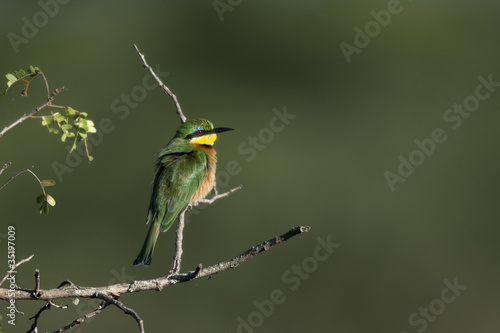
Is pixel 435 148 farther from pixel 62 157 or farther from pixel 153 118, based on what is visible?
pixel 62 157

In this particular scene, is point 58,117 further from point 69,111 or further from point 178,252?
point 178,252

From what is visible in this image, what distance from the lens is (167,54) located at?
75.9ft

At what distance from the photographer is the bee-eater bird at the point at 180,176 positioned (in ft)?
12.0

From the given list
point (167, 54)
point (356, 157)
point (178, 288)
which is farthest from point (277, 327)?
point (167, 54)
